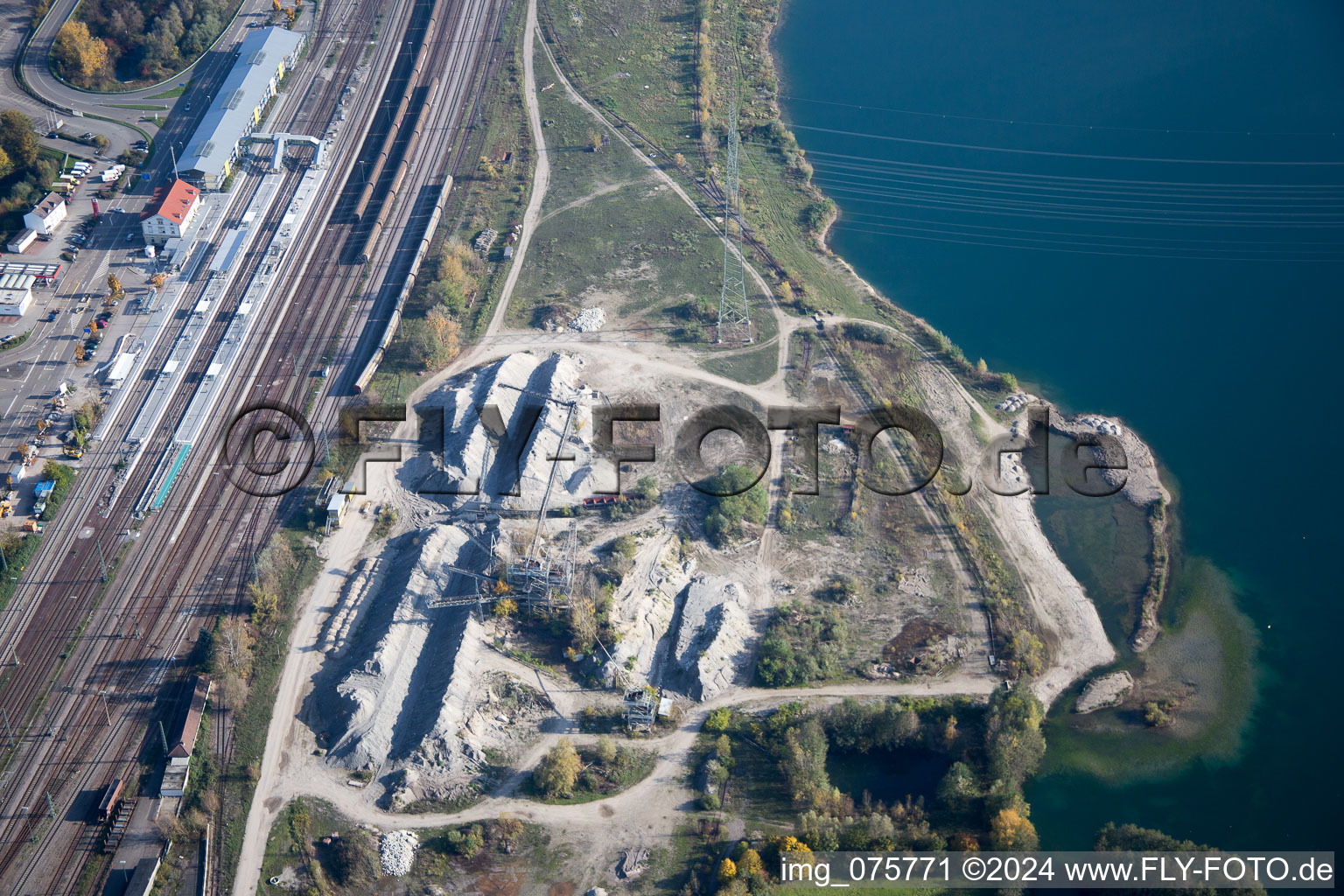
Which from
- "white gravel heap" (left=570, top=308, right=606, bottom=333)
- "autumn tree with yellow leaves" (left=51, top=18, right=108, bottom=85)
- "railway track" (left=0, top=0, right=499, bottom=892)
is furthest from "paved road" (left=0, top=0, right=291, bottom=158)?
"white gravel heap" (left=570, top=308, right=606, bottom=333)

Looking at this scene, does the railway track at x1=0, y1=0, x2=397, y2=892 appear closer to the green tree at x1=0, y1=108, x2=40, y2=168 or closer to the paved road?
the green tree at x1=0, y1=108, x2=40, y2=168

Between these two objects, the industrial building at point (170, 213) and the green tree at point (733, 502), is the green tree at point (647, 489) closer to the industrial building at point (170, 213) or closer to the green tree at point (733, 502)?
the green tree at point (733, 502)

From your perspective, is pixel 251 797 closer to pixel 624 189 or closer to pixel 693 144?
pixel 624 189

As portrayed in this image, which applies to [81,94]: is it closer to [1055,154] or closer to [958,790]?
[1055,154]

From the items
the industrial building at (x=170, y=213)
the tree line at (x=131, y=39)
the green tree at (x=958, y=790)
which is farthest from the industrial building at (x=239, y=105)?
the green tree at (x=958, y=790)

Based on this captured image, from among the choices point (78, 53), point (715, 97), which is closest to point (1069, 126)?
point (715, 97)

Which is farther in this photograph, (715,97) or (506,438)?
(715,97)

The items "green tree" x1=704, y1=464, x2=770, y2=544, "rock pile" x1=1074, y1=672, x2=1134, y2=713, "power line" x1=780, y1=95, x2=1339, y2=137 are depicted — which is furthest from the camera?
"power line" x1=780, y1=95, x2=1339, y2=137
